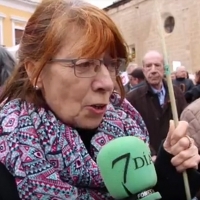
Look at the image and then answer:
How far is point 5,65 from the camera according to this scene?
242cm

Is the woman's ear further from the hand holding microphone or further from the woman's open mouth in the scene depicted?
the hand holding microphone

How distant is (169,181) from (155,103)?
273 centimetres

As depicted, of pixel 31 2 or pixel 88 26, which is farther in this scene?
pixel 31 2

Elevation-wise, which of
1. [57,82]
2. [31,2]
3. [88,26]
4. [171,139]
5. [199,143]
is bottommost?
[199,143]

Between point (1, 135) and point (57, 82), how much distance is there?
227 millimetres

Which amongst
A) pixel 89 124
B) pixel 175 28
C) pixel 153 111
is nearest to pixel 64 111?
pixel 89 124

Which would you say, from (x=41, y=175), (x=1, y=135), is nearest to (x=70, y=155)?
(x=41, y=175)

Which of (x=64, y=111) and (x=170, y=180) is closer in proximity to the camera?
(x=64, y=111)

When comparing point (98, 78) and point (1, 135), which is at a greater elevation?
point (98, 78)

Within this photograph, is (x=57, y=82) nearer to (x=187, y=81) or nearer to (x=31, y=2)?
(x=187, y=81)

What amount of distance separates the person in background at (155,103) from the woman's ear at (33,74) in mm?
2671

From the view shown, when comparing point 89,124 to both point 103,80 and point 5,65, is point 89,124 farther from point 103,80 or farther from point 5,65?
point 5,65

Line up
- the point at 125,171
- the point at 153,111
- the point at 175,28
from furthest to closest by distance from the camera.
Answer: the point at 175,28
the point at 153,111
the point at 125,171

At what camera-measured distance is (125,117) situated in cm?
147
